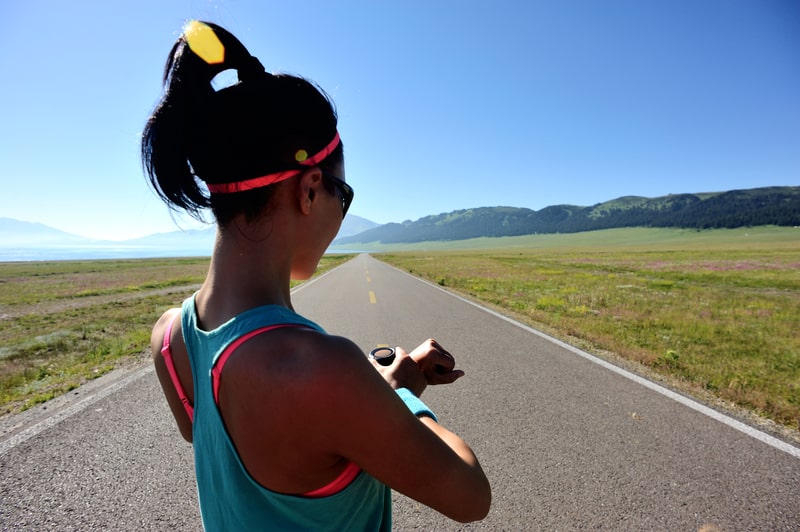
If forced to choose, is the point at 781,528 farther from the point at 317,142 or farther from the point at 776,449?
the point at 317,142

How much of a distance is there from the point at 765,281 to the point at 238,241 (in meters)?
26.6

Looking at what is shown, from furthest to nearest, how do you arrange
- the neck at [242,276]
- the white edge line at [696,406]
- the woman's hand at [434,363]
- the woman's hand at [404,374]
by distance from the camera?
1. the white edge line at [696,406]
2. the woman's hand at [434,363]
3. the woman's hand at [404,374]
4. the neck at [242,276]

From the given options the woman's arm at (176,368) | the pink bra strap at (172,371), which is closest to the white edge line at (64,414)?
the woman's arm at (176,368)

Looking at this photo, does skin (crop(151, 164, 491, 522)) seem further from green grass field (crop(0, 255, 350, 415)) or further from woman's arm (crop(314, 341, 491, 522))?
green grass field (crop(0, 255, 350, 415))

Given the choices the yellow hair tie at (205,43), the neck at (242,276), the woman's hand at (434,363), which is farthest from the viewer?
the woman's hand at (434,363)

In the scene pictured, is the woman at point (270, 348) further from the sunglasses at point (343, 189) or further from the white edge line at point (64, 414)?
the white edge line at point (64, 414)

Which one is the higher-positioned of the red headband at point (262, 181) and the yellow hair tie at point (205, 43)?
the yellow hair tie at point (205, 43)

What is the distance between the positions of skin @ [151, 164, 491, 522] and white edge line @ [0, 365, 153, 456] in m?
3.86

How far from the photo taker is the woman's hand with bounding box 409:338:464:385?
4.13 ft

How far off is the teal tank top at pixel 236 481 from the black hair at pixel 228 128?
0.86 feet

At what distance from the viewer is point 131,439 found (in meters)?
3.28

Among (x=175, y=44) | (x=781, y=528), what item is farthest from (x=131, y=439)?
(x=781, y=528)

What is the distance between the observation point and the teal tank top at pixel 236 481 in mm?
672

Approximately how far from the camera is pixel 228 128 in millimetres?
779
